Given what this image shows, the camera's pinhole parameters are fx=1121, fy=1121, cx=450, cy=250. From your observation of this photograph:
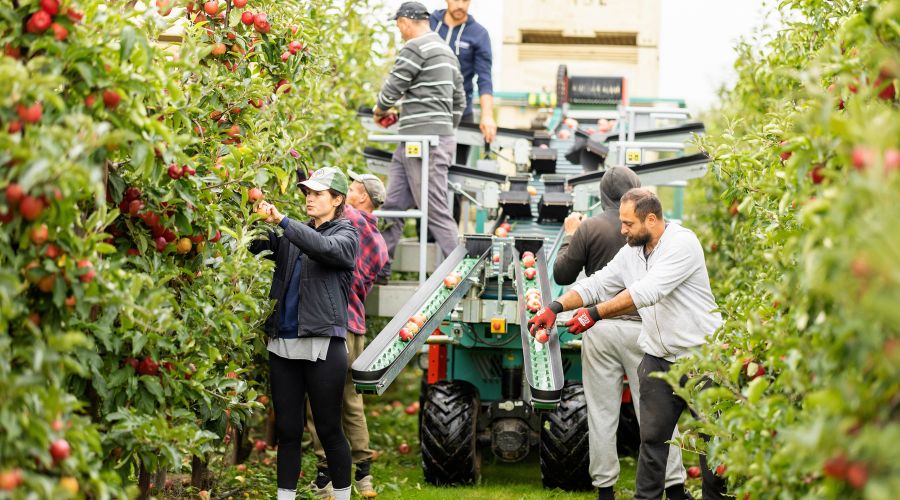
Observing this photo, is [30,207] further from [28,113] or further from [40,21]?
[40,21]

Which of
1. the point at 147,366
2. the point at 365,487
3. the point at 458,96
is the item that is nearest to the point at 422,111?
the point at 458,96

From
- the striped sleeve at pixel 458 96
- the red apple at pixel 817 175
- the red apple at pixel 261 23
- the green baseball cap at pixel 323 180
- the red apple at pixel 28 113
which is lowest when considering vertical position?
the green baseball cap at pixel 323 180

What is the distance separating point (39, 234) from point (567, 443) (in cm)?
412

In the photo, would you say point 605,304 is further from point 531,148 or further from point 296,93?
point 531,148

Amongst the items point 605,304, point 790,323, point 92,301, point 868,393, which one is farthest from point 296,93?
point 868,393

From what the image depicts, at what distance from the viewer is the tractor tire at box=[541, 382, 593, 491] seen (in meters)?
6.80

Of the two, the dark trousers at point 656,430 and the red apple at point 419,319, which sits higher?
the red apple at point 419,319

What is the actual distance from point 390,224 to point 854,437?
18.7 ft

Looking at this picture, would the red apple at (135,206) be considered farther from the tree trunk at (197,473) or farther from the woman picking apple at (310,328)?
the tree trunk at (197,473)

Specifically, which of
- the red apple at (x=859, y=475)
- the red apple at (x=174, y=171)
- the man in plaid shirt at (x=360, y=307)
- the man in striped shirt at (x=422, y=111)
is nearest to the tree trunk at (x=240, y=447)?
the man in plaid shirt at (x=360, y=307)

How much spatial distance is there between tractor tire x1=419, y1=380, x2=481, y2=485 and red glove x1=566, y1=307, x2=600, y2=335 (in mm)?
1440

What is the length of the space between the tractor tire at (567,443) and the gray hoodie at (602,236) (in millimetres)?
828

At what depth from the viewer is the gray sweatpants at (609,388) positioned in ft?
20.2

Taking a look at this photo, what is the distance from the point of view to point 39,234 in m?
3.42
